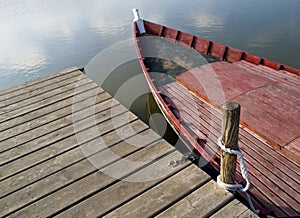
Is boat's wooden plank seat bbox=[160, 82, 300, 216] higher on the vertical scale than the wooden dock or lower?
lower

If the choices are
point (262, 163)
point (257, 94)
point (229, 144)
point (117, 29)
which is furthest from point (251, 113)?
point (117, 29)

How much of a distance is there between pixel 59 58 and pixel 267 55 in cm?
944

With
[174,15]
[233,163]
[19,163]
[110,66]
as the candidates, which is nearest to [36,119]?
[19,163]

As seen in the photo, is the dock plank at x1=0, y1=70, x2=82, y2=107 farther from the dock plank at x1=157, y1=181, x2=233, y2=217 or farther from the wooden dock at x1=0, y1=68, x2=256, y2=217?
→ the dock plank at x1=157, y1=181, x2=233, y2=217

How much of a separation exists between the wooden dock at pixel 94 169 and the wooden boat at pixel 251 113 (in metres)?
1.40

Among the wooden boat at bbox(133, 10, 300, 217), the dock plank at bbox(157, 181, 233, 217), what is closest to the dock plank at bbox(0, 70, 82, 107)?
the wooden boat at bbox(133, 10, 300, 217)

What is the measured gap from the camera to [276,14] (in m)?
15.6

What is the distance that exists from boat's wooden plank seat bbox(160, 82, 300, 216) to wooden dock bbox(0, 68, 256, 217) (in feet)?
4.83

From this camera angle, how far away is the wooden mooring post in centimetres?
244

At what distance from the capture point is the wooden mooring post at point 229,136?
2441 millimetres

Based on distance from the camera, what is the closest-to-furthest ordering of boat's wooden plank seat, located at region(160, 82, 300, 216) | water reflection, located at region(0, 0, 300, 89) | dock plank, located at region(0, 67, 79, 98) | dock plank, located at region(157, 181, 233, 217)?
dock plank, located at region(157, 181, 233, 217) → boat's wooden plank seat, located at region(160, 82, 300, 216) → dock plank, located at region(0, 67, 79, 98) → water reflection, located at region(0, 0, 300, 89)

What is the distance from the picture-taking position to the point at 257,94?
5609 millimetres

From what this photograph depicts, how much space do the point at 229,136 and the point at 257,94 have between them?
135 inches

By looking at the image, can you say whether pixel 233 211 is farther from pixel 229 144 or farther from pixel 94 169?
pixel 94 169
